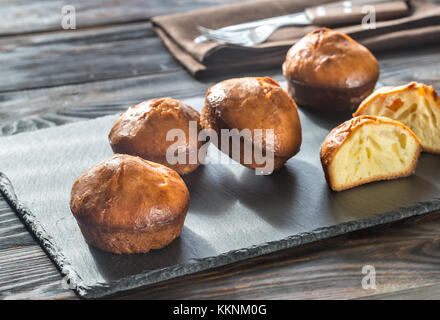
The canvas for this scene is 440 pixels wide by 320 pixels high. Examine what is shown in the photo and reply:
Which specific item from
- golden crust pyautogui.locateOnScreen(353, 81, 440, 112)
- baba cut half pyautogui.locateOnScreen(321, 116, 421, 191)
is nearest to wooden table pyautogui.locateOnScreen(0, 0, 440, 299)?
baba cut half pyautogui.locateOnScreen(321, 116, 421, 191)

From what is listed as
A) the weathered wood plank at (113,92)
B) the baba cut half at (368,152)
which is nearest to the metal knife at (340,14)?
the weathered wood plank at (113,92)

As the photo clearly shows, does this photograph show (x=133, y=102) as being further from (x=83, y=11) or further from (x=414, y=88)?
(x=83, y=11)

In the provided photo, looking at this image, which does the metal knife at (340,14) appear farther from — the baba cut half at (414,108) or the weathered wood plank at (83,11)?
the baba cut half at (414,108)

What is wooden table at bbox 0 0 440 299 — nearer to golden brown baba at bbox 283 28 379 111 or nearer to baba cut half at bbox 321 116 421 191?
baba cut half at bbox 321 116 421 191

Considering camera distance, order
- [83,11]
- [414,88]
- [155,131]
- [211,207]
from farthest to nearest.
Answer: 1. [83,11]
2. [414,88]
3. [155,131]
4. [211,207]

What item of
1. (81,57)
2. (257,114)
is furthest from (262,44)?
(257,114)

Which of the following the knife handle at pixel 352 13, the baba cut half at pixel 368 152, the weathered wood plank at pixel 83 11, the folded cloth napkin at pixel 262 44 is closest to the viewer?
the baba cut half at pixel 368 152
